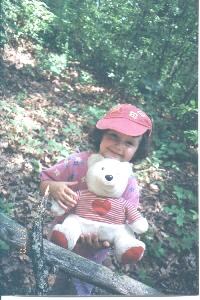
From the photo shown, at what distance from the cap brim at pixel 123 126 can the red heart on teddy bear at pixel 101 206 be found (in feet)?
0.86

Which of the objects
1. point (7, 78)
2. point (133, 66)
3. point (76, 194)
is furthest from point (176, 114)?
point (76, 194)

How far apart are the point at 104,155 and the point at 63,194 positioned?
209mm

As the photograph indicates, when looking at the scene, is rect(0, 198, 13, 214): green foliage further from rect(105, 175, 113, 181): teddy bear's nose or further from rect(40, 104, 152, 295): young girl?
rect(105, 175, 113, 181): teddy bear's nose

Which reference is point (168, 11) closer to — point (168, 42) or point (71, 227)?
point (168, 42)

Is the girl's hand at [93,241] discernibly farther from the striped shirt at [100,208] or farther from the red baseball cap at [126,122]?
the red baseball cap at [126,122]

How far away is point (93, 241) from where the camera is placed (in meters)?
1.46

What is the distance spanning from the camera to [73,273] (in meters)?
1.45

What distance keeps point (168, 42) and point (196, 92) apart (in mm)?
491

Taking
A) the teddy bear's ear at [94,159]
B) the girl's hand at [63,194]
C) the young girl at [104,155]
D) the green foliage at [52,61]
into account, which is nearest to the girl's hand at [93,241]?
the young girl at [104,155]

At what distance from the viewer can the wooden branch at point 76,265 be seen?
143 centimetres

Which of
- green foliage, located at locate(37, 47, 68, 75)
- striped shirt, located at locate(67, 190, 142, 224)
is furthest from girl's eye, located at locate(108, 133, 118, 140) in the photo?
green foliage, located at locate(37, 47, 68, 75)

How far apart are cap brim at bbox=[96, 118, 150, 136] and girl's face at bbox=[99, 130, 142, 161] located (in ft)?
0.06

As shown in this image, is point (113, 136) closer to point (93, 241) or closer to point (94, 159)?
point (94, 159)

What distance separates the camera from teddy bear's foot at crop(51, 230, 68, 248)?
141 centimetres
